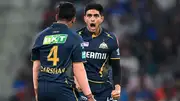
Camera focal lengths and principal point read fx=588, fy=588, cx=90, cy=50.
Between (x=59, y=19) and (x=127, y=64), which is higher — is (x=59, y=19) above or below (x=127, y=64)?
above

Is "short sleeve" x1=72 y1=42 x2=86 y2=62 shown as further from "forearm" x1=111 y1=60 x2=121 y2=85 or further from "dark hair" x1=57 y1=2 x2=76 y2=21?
"forearm" x1=111 y1=60 x2=121 y2=85

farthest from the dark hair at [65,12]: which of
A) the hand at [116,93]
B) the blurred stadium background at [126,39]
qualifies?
the blurred stadium background at [126,39]

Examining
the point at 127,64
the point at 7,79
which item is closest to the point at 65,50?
the point at 127,64

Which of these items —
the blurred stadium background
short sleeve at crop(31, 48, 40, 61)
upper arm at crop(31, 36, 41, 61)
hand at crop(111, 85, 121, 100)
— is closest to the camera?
upper arm at crop(31, 36, 41, 61)

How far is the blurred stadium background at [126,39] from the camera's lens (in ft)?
42.6

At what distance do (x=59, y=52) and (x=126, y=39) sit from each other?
7010 mm

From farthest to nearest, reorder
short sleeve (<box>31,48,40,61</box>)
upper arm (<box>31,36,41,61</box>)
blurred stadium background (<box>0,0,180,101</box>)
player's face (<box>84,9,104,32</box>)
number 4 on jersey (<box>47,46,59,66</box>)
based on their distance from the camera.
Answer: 1. blurred stadium background (<box>0,0,180,101</box>)
2. player's face (<box>84,9,104,32</box>)
3. short sleeve (<box>31,48,40,61</box>)
4. upper arm (<box>31,36,41,61</box>)
5. number 4 on jersey (<box>47,46,59,66</box>)

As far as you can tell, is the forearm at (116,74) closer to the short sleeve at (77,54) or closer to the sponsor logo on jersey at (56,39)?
the short sleeve at (77,54)

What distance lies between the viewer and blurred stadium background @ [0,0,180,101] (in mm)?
12984

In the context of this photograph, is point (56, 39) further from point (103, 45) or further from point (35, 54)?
point (103, 45)

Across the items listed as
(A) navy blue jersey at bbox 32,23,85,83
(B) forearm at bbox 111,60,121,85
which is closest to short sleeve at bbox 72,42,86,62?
(A) navy blue jersey at bbox 32,23,85,83

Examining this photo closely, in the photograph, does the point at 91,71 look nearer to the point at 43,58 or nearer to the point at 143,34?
the point at 43,58

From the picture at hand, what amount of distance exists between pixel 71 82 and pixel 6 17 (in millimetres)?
7626

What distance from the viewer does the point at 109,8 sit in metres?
13.6
